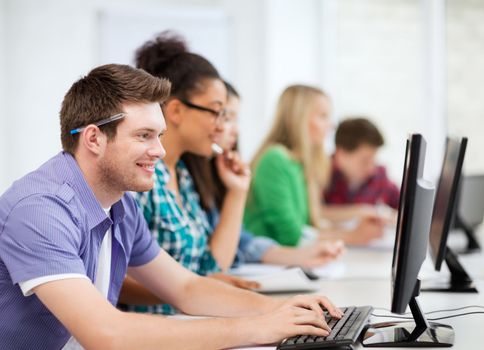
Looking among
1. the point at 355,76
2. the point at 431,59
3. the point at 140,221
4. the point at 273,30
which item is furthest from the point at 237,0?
the point at 140,221

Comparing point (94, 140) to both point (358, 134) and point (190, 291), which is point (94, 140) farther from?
point (358, 134)

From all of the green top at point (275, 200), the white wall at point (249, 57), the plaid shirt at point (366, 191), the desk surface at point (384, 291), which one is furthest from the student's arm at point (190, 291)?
the white wall at point (249, 57)

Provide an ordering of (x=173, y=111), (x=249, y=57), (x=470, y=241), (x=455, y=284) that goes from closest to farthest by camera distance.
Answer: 1. (x=455, y=284)
2. (x=173, y=111)
3. (x=470, y=241)
4. (x=249, y=57)

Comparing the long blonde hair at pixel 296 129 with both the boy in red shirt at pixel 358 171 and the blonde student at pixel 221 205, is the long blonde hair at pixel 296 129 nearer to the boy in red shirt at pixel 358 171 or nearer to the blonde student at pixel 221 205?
the boy in red shirt at pixel 358 171

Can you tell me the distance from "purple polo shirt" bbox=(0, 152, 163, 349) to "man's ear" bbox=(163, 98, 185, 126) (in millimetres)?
564

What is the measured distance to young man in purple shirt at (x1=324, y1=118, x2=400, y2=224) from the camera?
11.7 feet

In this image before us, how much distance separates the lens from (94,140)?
1.37 m

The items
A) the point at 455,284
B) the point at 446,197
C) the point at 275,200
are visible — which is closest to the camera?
the point at 446,197

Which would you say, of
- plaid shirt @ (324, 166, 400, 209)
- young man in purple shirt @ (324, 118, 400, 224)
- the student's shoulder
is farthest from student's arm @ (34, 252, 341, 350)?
plaid shirt @ (324, 166, 400, 209)

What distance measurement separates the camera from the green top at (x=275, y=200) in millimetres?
2893

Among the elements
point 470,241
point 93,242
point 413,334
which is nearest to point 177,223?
point 93,242

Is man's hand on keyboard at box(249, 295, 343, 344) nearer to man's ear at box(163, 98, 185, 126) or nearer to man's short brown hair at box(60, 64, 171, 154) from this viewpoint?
man's short brown hair at box(60, 64, 171, 154)

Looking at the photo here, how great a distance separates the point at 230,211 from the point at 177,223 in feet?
1.21

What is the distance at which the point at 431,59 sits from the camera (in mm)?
4336
